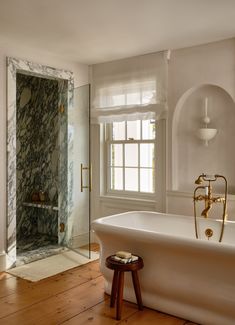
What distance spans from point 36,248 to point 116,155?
166cm

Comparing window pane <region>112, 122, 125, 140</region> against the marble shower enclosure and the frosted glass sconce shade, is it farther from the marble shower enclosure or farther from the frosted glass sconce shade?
the frosted glass sconce shade

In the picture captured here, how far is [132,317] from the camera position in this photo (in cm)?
283

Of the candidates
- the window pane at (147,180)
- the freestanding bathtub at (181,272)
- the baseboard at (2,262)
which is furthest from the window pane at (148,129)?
the baseboard at (2,262)

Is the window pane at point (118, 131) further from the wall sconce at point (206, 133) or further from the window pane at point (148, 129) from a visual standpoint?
the wall sconce at point (206, 133)

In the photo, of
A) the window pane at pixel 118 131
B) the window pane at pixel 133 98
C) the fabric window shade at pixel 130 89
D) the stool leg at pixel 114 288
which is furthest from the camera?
the window pane at pixel 118 131

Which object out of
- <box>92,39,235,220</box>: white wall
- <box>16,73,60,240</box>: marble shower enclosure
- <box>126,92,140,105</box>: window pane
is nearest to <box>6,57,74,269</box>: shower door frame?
<box>126,92,140,105</box>: window pane

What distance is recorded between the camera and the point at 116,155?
4.96m

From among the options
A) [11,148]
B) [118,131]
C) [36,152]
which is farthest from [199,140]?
[36,152]

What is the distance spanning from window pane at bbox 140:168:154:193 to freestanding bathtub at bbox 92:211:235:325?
1.48m

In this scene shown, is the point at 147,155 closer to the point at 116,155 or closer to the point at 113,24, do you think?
the point at 116,155

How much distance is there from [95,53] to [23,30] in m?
1.05

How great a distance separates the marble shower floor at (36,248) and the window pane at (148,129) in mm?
1859

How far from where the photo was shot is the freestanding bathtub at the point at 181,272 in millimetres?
2543

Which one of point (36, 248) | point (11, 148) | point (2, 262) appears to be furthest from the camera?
point (36, 248)
